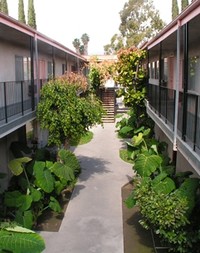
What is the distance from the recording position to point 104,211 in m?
11.4

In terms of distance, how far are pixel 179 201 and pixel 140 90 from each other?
37.7 feet

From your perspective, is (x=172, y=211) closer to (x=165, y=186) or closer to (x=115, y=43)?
(x=165, y=186)

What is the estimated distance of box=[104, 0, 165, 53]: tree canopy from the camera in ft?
158

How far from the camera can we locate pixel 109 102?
100 ft

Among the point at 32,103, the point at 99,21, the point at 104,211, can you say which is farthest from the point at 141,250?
the point at 99,21

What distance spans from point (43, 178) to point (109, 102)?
20110mm

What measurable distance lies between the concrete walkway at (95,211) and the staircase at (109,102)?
10518 millimetres

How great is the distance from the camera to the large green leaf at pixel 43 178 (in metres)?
10.8

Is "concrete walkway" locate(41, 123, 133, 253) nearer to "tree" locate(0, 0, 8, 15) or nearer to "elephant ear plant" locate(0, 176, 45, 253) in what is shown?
"elephant ear plant" locate(0, 176, 45, 253)

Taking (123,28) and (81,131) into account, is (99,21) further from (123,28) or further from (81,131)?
(81,131)

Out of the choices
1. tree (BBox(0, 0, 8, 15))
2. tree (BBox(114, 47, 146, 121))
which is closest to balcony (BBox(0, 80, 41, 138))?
tree (BBox(114, 47, 146, 121))

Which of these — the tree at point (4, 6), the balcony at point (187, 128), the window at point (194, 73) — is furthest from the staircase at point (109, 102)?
the balcony at point (187, 128)

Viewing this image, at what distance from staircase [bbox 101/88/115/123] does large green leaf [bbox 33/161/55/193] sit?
1822cm

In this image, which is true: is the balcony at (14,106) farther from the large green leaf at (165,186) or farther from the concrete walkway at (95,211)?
the large green leaf at (165,186)
